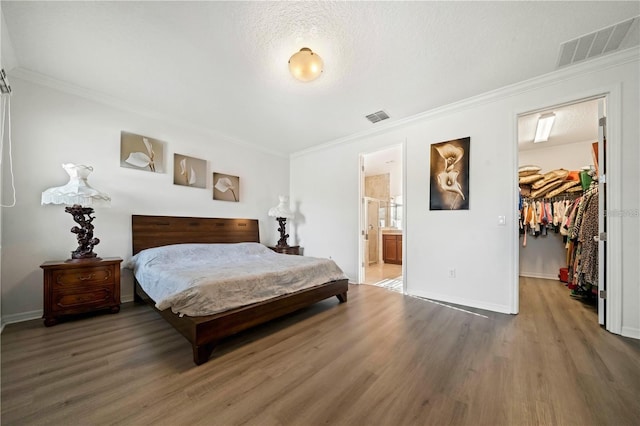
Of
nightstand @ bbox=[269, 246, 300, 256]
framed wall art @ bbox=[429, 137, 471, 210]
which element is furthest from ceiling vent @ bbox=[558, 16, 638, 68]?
nightstand @ bbox=[269, 246, 300, 256]

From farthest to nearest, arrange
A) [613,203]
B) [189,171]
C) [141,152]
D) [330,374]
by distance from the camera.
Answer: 1. [189,171]
2. [141,152]
3. [613,203]
4. [330,374]

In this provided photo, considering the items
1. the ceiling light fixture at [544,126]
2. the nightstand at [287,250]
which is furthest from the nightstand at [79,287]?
the ceiling light fixture at [544,126]

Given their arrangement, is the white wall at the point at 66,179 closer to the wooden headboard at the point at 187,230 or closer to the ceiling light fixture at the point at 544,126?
the wooden headboard at the point at 187,230

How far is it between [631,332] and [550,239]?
3038mm

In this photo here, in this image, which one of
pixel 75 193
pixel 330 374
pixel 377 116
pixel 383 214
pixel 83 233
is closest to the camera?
pixel 330 374

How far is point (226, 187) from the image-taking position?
4312 millimetres

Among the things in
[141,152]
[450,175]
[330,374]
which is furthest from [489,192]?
[141,152]

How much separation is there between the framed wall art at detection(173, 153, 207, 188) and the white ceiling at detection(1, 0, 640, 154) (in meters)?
0.83

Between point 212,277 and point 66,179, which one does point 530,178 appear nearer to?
point 212,277

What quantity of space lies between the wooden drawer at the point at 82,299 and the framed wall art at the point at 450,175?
4.21 m

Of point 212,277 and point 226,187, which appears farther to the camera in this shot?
point 226,187

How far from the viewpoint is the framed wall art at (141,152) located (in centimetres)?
320

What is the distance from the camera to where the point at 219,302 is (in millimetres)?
1942

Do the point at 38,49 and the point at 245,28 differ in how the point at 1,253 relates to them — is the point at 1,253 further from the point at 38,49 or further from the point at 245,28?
the point at 245,28
